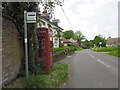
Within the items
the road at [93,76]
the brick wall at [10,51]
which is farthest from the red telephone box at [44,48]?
the road at [93,76]

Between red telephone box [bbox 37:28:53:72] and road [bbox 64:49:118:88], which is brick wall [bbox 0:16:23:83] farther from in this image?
road [bbox 64:49:118:88]

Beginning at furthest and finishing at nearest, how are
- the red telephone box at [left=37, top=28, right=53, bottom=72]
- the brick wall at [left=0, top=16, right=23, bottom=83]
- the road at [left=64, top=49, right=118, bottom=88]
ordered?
1. the red telephone box at [left=37, top=28, right=53, bottom=72]
2. the road at [left=64, top=49, right=118, bottom=88]
3. the brick wall at [left=0, top=16, right=23, bottom=83]

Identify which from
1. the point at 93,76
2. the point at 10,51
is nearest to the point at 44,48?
the point at 10,51

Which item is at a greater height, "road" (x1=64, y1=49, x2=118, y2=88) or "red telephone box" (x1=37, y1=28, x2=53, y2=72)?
"red telephone box" (x1=37, y1=28, x2=53, y2=72)

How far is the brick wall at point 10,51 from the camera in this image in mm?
→ 4309

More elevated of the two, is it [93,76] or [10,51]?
[10,51]

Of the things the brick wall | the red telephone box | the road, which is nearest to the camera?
the brick wall

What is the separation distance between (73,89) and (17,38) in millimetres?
3259

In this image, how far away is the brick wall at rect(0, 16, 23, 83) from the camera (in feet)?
14.1

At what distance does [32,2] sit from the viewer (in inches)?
216

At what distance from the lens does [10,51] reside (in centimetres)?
472

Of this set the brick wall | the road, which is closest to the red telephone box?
the brick wall

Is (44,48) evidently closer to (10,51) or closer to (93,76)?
(10,51)

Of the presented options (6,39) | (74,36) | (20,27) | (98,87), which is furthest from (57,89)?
(74,36)
